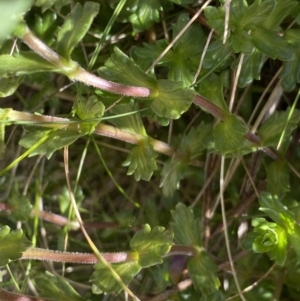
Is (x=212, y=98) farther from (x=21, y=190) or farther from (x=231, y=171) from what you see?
(x=21, y=190)

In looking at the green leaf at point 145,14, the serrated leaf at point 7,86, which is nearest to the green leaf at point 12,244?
the serrated leaf at point 7,86

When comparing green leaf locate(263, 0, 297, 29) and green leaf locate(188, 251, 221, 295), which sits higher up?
green leaf locate(263, 0, 297, 29)

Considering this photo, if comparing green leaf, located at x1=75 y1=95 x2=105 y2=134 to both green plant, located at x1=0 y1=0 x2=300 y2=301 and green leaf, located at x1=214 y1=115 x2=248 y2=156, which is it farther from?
green leaf, located at x1=214 y1=115 x2=248 y2=156

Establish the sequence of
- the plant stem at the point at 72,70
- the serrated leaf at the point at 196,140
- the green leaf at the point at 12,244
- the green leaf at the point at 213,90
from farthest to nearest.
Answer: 1. the serrated leaf at the point at 196,140
2. the green leaf at the point at 213,90
3. the green leaf at the point at 12,244
4. the plant stem at the point at 72,70

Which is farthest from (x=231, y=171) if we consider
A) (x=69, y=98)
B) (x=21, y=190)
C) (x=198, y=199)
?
(x=21, y=190)

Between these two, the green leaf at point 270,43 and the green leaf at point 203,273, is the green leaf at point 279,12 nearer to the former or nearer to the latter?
the green leaf at point 270,43

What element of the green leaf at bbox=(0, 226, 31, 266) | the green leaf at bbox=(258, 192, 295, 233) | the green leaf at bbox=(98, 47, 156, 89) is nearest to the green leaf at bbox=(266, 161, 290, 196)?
the green leaf at bbox=(258, 192, 295, 233)

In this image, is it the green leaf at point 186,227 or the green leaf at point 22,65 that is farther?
the green leaf at point 186,227
